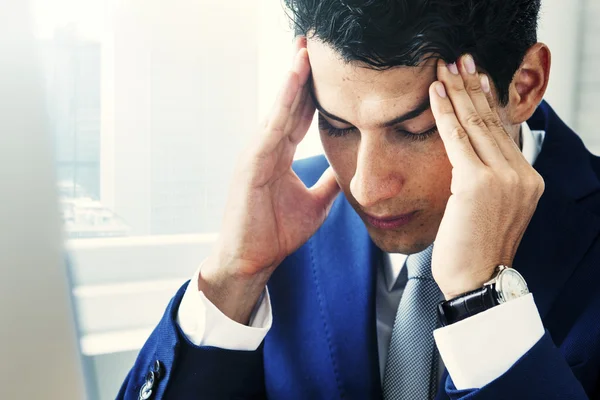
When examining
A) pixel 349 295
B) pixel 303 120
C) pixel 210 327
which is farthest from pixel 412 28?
pixel 210 327

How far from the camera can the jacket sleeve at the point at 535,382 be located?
926 millimetres

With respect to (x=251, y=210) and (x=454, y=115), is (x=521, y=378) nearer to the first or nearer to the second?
(x=454, y=115)

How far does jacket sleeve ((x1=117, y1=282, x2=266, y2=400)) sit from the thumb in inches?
13.8

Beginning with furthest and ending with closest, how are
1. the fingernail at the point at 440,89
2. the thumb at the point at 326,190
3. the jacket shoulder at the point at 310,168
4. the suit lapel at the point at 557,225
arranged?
1. the jacket shoulder at the point at 310,168
2. the thumb at the point at 326,190
3. the suit lapel at the point at 557,225
4. the fingernail at the point at 440,89

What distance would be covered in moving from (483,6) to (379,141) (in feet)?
0.90

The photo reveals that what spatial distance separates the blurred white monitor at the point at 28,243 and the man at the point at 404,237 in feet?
0.90

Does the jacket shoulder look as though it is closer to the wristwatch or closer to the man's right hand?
the man's right hand

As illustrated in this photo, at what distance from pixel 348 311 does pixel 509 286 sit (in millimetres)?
369

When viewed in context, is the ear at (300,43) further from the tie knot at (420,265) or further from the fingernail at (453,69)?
the tie knot at (420,265)

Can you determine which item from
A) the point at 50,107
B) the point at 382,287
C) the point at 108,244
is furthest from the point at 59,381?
the point at 382,287

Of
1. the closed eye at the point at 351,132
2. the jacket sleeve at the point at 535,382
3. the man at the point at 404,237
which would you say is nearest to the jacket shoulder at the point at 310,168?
the man at the point at 404,237

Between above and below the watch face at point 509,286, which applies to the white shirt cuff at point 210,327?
below

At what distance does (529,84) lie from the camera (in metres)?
1.19

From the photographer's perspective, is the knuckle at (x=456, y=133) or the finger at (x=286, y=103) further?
the finger at (x=286, y=103)
